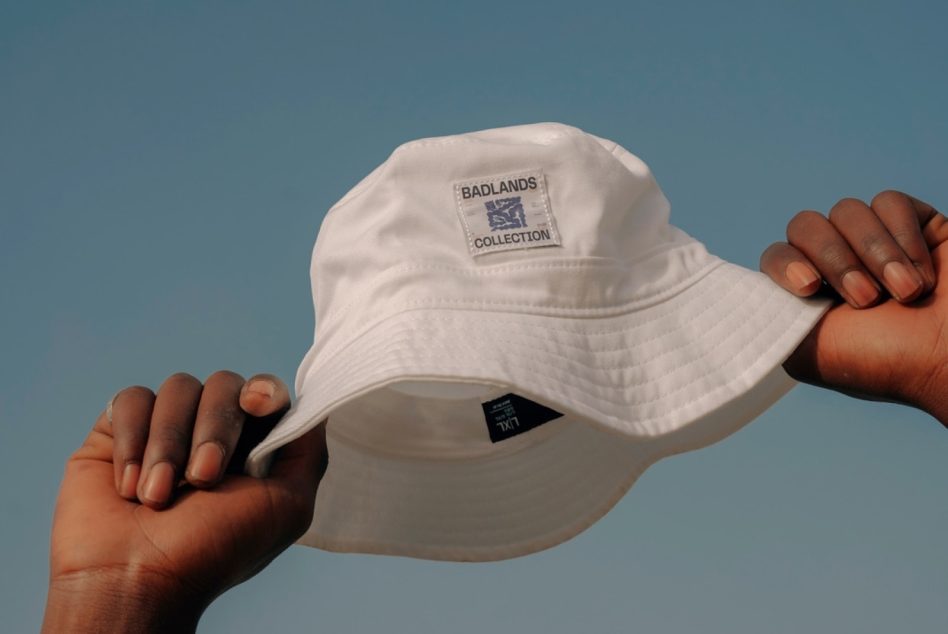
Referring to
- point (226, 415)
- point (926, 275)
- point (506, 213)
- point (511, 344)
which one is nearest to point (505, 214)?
point (506, 213)

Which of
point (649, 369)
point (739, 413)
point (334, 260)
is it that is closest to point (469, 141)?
point (334, 260)

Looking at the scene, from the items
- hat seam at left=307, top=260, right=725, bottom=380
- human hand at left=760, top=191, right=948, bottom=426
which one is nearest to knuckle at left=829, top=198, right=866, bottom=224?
human hand at left=760, top=191, right=948, bottom=426

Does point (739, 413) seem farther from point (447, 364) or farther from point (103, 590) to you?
point (103, 590)

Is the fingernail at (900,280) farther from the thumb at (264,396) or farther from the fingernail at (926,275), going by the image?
the thumb at (264,396)

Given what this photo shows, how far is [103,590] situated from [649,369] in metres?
0.89

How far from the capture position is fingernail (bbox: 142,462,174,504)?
1.57 m

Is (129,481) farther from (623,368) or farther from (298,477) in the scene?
(623,368)

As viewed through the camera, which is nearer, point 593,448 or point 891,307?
point 891,307

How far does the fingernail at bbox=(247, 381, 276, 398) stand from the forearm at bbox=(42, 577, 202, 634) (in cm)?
32

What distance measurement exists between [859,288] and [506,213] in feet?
1.92

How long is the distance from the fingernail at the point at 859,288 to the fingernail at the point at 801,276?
0.06 metres

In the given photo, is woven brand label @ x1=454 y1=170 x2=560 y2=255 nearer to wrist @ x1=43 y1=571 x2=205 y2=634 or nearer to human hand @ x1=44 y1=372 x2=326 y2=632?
human hand @ x1=44 y1=372 x2=326 y2=632

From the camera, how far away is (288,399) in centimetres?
171

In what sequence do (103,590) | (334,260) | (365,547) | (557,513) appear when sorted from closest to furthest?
(103,590)
(334,260)
(365,547)
(557,513)
